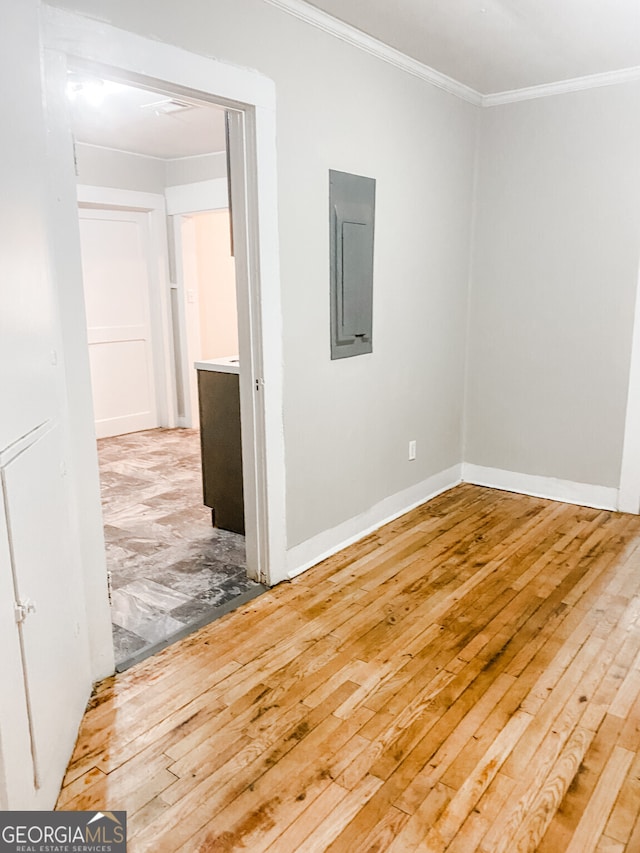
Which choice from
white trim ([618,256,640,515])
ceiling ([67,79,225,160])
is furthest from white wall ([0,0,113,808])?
white trim ([618,256,640,515])

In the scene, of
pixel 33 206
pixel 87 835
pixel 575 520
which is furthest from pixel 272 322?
pixel 575 520

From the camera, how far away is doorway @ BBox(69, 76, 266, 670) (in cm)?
372

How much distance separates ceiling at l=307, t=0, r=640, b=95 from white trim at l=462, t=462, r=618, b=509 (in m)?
2.38

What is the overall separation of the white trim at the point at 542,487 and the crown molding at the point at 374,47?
2.37 meters

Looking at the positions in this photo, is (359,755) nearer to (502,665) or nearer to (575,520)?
(502,665)

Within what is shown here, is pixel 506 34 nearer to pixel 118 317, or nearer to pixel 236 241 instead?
pixel 236 241

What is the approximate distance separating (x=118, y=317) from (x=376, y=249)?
3461 millimetres

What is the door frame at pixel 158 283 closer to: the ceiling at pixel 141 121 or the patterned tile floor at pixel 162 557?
the ceiling at pixel 141 121

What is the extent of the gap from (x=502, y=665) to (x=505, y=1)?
2.60m

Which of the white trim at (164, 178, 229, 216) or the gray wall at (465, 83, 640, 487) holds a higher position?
the white trim at (164, 178, 229, 216)

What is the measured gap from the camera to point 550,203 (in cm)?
388

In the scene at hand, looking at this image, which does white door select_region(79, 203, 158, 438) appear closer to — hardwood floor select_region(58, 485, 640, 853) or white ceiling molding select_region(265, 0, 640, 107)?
white ceiling molding select_region(265, 0, 640, 107)

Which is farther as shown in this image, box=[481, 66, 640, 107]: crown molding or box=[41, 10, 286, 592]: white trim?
box=[481, 66, 640, 107]: crown molding

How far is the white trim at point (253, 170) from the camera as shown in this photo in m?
1.96
